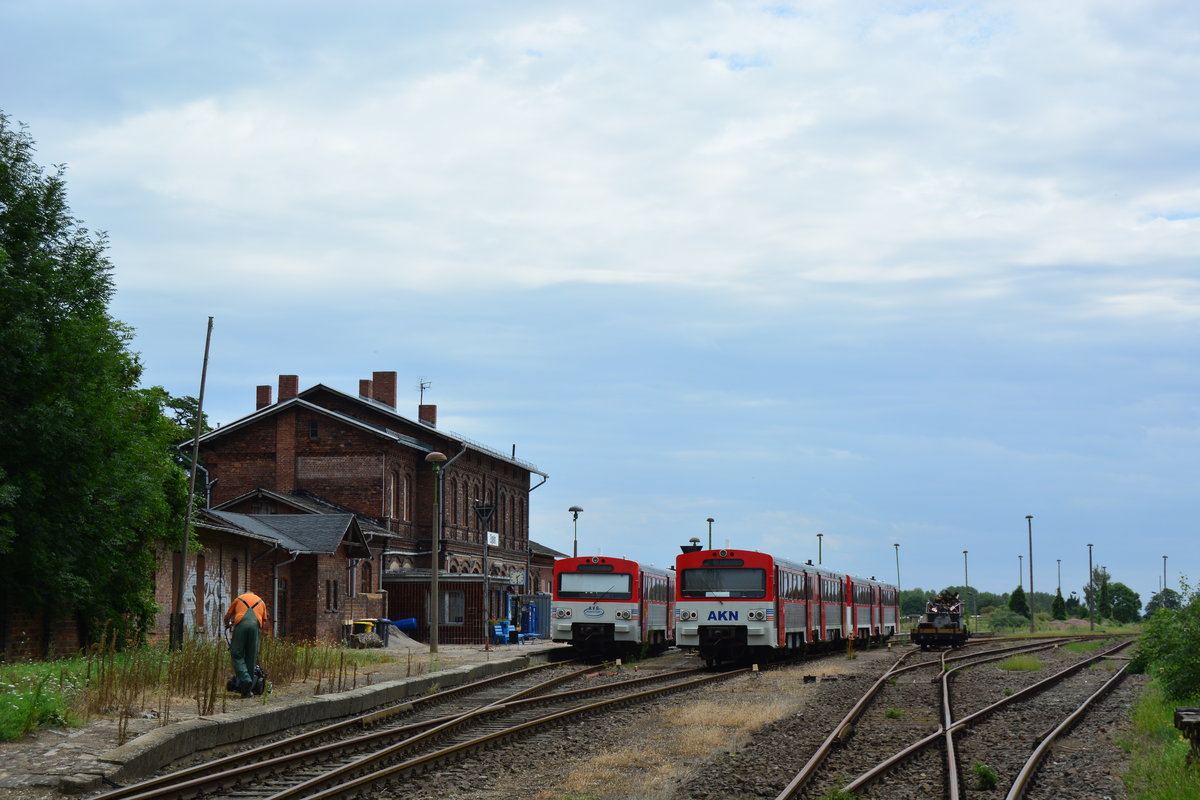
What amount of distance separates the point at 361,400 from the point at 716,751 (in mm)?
41277

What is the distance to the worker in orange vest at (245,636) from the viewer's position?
54.3 feet

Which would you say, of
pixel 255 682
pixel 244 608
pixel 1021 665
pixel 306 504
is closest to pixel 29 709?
pixel 244 608

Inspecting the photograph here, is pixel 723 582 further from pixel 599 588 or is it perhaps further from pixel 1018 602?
pixel 1018 602

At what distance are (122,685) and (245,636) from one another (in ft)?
6.75

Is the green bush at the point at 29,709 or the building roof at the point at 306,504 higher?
the building roof at the point at 306,504

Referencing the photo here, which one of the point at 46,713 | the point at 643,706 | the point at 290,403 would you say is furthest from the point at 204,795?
the point at 290,403

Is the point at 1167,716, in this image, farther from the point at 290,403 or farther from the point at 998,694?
the point at 290,403

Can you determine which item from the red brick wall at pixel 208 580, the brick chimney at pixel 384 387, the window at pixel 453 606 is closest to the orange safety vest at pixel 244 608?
the red brick wall at pixel 208 580

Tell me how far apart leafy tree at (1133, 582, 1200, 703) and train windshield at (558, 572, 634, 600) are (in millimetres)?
16029

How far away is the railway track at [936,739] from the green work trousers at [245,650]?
7434 mm

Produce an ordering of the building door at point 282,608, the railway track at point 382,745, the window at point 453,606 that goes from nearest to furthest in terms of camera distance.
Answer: the railway track at point 382,745 → the building door at point 282,608 → the window at point 453,606

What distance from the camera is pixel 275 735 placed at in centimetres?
1477

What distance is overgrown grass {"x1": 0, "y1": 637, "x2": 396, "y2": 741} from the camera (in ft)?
42.6

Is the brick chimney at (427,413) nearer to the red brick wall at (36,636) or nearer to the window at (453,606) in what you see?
the window at (453,606)
